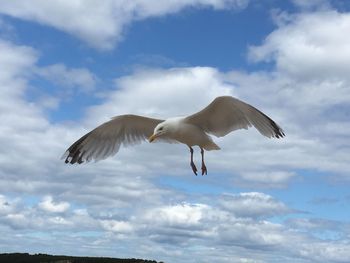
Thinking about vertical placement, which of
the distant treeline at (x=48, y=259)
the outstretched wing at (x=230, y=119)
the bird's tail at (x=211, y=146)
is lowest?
the distant treeline at (x=48, y=259)

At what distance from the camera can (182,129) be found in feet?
52.0

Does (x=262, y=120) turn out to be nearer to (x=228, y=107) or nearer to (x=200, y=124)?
(x=228, y=107)

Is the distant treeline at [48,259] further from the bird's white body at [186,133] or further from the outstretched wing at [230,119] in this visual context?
the outstretched wing at [230,119]

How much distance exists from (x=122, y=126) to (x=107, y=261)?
170 inches

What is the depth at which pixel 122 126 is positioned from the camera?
18297 mm

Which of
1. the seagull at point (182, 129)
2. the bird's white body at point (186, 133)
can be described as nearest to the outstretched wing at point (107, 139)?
the seagull at point (182, 129)

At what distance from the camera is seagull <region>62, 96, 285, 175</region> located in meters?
15.4

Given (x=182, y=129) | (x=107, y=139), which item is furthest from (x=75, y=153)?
(x=182, y=129)

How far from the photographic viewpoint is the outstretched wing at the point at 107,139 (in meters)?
18.2

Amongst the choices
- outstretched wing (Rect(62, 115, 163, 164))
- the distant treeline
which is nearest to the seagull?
outstretched wing (Rect(62, 115, 163, 164))

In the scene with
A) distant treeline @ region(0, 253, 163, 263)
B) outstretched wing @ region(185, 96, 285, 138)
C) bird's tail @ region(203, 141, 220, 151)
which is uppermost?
outstretched wing @ region(185, 96, 285, 138)

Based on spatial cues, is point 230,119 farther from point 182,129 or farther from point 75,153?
point 75,153

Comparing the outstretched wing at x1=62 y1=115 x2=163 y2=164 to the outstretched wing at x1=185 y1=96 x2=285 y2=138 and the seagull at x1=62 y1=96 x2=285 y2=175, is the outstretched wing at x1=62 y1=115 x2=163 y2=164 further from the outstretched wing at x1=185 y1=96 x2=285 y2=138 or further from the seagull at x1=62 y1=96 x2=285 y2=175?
the outstretched wing at x1=185 y1=96 x2=285 y2=138

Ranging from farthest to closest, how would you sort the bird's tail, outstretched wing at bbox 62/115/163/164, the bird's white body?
outstretched wing at bbox 62/115/163/164, the bird's tail, the bird's white body
